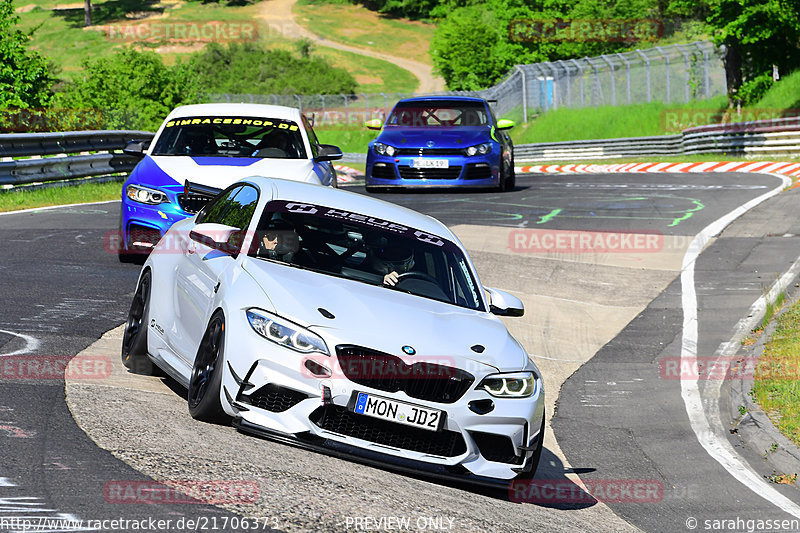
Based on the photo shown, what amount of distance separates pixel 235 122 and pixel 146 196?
5.83 feet

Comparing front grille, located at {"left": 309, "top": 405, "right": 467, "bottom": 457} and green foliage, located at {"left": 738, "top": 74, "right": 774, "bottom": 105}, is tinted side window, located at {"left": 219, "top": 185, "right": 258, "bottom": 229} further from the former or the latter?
green foliage, located at {"left": 738, "top": 74, "right": 774, "bottom": 105}

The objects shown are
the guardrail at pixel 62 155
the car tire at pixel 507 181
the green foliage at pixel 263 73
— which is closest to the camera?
the guardrail at pixel 62 155

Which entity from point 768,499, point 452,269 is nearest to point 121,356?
point 452,269

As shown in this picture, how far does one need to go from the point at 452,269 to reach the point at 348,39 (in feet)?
416

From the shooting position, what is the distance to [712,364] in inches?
432

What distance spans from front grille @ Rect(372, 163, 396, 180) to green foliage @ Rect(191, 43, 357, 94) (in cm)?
7953

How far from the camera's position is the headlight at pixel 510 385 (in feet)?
20.5

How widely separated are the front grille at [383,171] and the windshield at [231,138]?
655cm

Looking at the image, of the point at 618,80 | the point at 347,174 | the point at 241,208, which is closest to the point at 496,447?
the point at 241,208

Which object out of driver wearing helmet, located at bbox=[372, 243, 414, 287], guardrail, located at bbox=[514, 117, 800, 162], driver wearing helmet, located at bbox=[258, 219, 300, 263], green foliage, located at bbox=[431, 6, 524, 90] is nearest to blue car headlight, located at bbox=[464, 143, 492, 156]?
driver wearing helmet, located at bbox=[372, 243, 414, 287]

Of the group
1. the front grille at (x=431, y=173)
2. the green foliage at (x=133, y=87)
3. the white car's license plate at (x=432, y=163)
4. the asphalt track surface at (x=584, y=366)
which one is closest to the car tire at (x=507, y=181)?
the asphalt track surface at (x=584, y=366)

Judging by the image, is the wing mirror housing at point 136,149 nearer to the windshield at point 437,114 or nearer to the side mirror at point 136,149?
the side mirror at point 136,149

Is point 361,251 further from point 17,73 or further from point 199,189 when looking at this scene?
point 17,73

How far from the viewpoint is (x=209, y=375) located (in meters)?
6.29
